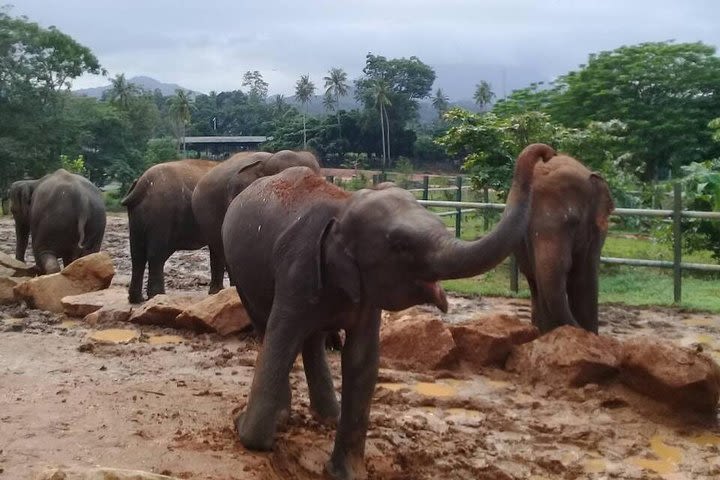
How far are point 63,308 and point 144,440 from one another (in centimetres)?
499

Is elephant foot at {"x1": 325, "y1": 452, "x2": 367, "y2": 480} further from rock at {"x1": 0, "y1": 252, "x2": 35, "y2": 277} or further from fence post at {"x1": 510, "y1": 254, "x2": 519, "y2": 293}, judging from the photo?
rock at {"x1": 0, "y1": 252, "x2": 35, "y2": 277}

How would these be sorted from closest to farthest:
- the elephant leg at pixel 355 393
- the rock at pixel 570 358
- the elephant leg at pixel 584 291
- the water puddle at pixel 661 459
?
1. the elephant leg at pixel 355 393
2. the water puddle at pixel 661 459
3. the rock at pixel 570 358
4. the elephant leg at pixel 584 291

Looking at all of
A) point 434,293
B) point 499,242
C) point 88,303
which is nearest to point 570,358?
point 434,293

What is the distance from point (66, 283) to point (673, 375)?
6.45 meters

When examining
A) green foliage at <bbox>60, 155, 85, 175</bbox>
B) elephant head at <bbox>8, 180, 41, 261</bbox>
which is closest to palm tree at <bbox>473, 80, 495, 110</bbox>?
green foliage at <bbox>60, 155, 85, 175</bbox>

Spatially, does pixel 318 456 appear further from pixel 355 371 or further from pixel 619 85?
pixel 619 85

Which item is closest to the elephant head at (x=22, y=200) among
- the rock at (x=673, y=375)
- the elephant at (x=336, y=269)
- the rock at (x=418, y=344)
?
the rock at (x=418, y=344)

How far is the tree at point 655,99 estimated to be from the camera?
25.9 metres

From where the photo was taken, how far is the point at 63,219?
11.6 metres

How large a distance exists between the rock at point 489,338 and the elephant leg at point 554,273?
0.29 m

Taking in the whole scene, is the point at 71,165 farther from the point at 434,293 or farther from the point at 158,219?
the point at 434,293

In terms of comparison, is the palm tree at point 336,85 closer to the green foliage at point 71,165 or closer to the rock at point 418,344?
the green foliage at point 71,165

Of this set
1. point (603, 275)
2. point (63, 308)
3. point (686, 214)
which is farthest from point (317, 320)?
point (603, 275)

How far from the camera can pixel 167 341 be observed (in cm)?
781
